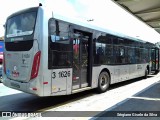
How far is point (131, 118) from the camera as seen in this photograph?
222 inches

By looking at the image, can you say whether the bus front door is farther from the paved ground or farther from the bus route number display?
the paved ground

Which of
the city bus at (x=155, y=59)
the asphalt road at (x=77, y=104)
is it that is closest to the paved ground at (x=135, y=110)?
the asphalt road at (x=77, y=104)

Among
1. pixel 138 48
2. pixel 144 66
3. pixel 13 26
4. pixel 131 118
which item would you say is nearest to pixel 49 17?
pixel 13 26

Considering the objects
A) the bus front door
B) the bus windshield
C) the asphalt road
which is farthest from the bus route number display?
the bus windshield

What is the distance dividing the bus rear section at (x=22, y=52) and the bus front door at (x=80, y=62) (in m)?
1.68

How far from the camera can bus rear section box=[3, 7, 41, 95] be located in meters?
6.13

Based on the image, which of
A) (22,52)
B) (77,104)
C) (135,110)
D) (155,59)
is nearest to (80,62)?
(77,104)

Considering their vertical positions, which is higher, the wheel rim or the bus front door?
the bus front door

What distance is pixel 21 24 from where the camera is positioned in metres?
6.79

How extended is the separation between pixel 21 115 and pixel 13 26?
309 centimetres

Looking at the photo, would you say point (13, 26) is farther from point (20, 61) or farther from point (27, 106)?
point (27, 106)

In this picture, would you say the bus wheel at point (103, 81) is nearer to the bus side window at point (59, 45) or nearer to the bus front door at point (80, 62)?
the bus front door at point (80, 62)

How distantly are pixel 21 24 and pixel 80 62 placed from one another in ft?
8.29

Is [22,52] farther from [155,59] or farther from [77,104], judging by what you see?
[155,59]
